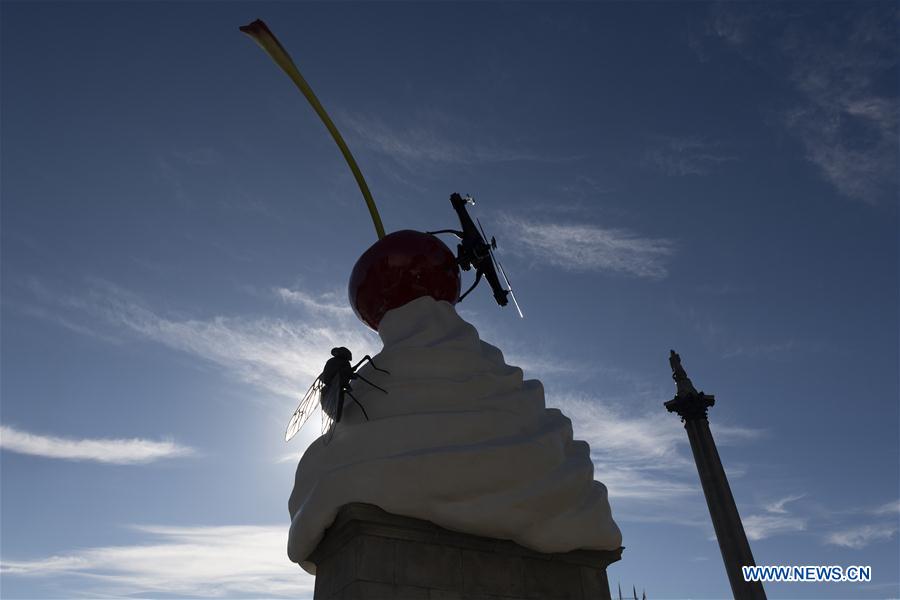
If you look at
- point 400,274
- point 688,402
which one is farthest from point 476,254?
point 688,402

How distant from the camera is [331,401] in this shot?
21.7ft

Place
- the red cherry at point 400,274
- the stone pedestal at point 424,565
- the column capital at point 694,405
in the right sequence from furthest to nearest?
the column capital at point 694,405 → the red cherry at point 400,274 → the stone pedestal at point 424,565

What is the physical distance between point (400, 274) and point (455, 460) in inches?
103

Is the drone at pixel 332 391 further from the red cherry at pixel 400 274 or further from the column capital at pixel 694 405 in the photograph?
the column capital at pixel 694 405

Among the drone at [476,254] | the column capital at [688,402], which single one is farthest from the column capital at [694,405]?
the drone at [476,254]

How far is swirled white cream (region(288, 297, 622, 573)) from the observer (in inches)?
221

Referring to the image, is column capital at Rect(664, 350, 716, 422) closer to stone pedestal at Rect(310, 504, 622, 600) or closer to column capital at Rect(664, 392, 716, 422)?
column capital at Rect(664, 392, 716, 422)

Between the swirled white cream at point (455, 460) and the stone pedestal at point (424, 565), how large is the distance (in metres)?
0.13

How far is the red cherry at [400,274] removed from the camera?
24.8ft

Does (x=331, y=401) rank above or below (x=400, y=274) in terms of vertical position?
below

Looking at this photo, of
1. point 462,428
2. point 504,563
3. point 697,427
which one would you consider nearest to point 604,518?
point 504,563

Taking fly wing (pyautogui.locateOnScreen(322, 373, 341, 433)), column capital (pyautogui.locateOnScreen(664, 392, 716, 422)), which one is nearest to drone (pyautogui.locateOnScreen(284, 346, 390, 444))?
fly wing (pyautogui.locateOnScreen(322, 373, 341, 433))

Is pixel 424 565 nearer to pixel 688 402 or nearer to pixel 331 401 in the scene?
pixel 331 401

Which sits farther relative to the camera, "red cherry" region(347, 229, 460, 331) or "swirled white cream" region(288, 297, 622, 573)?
"red cherry" region(347, 229, 460, 331)
